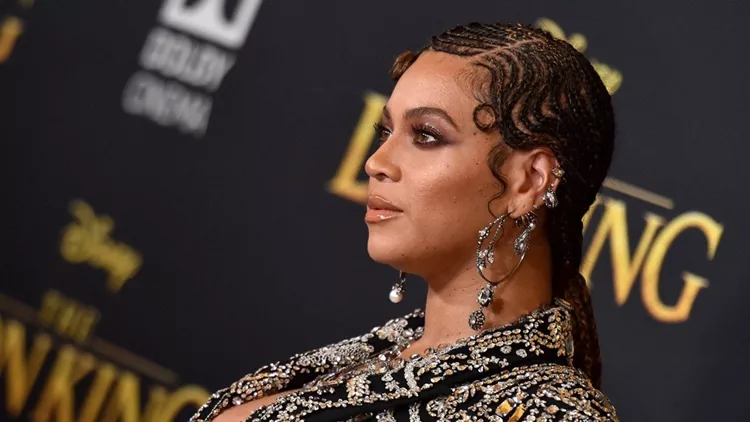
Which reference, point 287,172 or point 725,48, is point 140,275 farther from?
point 725,48

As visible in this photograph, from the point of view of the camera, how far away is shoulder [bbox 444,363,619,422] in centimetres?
167

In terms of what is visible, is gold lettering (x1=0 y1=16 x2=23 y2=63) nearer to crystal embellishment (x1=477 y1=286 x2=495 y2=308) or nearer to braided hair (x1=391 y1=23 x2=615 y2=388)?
Result: braided hair (x1=391 y1=23 x2=615 y2=388)

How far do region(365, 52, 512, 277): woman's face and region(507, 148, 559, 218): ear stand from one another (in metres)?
0.02

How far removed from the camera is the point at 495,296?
1836mm

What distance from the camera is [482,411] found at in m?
1.70

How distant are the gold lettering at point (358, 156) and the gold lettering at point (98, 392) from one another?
76 centimetres

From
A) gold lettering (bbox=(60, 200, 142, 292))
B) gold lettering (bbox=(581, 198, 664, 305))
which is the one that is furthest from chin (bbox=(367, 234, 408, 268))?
gold lettering (bbox=(60, 200, 142, 292))

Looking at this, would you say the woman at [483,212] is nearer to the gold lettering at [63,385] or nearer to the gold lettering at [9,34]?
the gold lettering at [63,385]

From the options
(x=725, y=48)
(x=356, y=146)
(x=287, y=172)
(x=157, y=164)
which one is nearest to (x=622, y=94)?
(x=725, y=48)

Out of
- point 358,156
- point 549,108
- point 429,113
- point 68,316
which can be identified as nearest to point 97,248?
point 68,316

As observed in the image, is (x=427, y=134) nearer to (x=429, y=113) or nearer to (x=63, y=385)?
(x=429, y=113)

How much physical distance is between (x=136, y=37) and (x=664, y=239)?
1374 mm

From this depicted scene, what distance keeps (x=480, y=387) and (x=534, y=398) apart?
0.09m

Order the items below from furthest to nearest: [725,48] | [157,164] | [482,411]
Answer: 1. [157,164]
2. [725,48]
3. [482,411]
